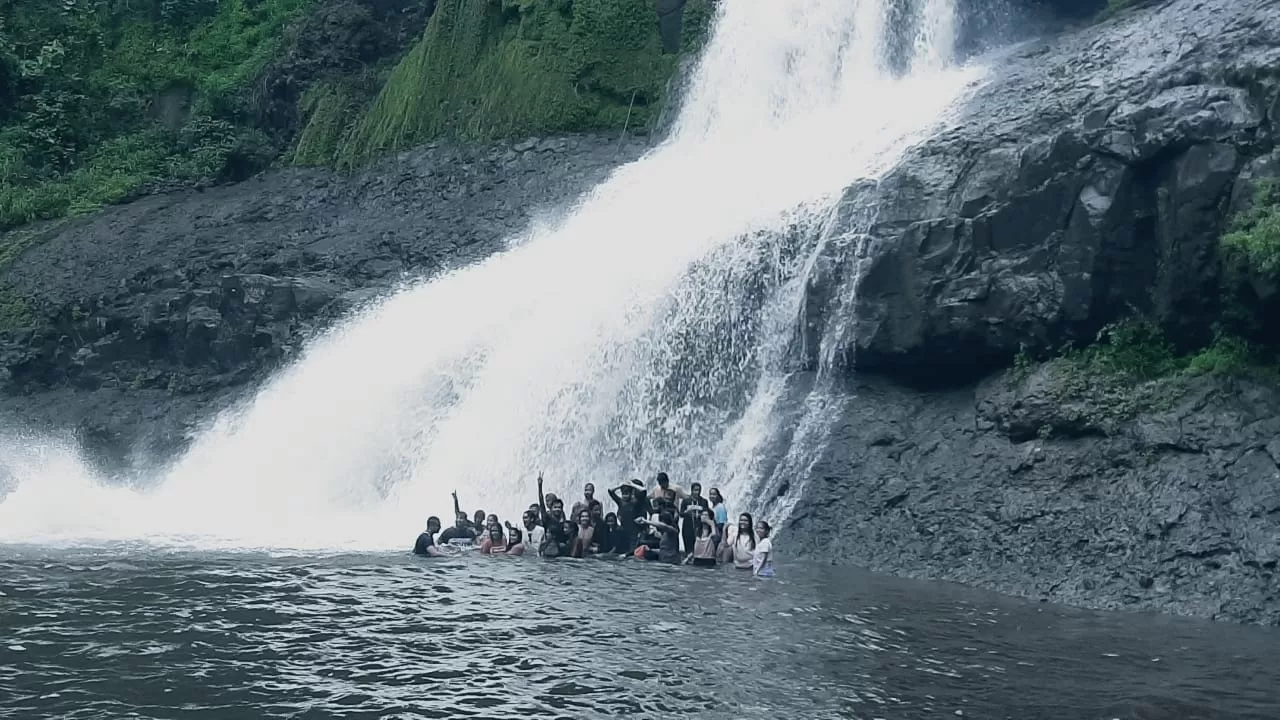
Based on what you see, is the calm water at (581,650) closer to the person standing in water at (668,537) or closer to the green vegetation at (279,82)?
the person standing in water at (668,537)

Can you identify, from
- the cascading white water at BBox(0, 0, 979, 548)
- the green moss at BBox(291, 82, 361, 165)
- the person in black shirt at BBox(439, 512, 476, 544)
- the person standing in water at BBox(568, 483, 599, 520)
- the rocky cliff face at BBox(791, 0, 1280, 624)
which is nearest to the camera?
the rocky cliff face at BBox(791, 0, 1280, 624)

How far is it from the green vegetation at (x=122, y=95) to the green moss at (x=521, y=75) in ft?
17.7

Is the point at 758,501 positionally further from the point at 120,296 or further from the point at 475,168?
the point at 120,296

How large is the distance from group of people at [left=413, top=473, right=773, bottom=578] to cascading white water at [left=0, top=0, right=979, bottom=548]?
1471 millimetres

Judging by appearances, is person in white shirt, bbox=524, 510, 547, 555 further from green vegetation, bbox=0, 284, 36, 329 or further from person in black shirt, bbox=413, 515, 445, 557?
green vegetation, bbox=0, 284, 36, 329

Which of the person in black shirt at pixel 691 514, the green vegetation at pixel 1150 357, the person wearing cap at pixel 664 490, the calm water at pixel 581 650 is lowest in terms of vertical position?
the calm water at pixel 581 650

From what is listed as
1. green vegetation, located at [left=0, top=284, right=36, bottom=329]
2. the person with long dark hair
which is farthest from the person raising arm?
green vegetation, located at [left=0, top=284, right=36, bottom=329]

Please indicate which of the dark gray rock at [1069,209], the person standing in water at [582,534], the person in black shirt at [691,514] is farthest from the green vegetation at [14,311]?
the dark gray rock at [1069,209]

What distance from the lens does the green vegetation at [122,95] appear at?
39031 millimetres

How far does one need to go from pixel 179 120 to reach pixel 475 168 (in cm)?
1606

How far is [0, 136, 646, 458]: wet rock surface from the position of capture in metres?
30.0

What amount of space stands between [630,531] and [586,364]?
4598mm

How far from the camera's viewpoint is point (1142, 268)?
18172mm

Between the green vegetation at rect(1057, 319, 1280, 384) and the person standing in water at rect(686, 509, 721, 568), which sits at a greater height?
the green vegetation at rect(1057, 319, 1280, 384)
